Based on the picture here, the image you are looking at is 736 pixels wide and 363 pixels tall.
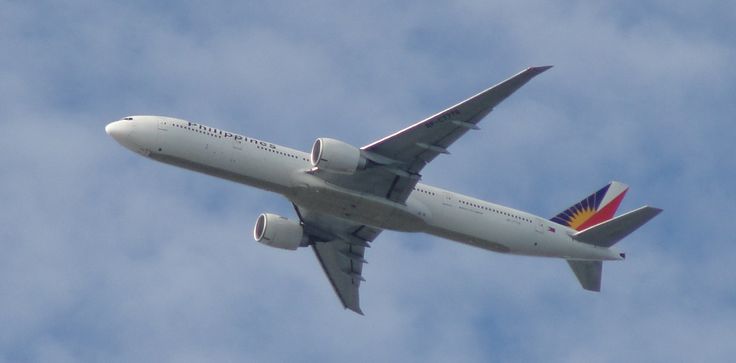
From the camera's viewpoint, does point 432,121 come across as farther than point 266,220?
No

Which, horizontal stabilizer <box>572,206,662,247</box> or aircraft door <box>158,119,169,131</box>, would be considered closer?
aircraft door <box>158,119,169,131</box>

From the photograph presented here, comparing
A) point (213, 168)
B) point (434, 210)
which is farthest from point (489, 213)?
point (213, 168)

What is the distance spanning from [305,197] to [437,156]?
7.59 meters

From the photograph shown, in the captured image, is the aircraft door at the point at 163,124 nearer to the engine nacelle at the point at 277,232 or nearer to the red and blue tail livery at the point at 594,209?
the engine nacelle at the point at 277,232

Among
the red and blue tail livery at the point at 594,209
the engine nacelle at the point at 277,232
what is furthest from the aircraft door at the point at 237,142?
the red and blue tail livery at the point at 594,209

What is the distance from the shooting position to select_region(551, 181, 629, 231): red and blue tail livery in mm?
80750

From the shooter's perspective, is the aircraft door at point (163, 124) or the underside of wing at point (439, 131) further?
the aircraft door at point (163, 124)

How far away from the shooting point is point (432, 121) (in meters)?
68.8

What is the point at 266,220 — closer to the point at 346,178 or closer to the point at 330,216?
the point at 330,216

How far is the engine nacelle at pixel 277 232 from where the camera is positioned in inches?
3127

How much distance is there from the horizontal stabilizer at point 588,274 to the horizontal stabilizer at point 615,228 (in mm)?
2093

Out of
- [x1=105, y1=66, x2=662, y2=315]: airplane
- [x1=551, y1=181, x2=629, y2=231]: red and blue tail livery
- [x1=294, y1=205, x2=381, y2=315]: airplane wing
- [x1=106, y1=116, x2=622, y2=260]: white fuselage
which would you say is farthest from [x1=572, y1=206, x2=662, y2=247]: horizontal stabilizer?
[x1=294, y1=205, x2=381, y2=315]: airplane wing

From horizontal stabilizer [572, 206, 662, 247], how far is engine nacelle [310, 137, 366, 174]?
15.8m

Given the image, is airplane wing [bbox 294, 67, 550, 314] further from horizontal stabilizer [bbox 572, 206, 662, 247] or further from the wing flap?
the wing flap
